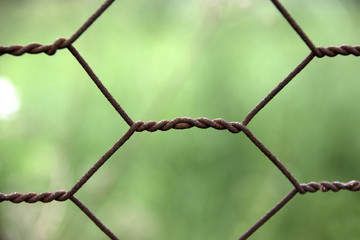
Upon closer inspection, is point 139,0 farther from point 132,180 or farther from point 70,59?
point 132,180

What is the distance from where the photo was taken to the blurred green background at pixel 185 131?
1227 millimetres

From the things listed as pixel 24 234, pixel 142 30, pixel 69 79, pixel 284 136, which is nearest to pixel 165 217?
pixel 24 234

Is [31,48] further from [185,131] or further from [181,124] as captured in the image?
[185,131]

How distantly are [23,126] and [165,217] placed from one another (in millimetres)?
504

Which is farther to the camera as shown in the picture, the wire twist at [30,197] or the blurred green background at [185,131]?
the blurred green background at [185,131]

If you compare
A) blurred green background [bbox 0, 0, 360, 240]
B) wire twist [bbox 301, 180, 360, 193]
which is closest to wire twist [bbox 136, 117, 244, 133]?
wire twist [bbox 301, 180, 360, 193]

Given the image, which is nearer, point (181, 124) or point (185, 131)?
point (181, 124)

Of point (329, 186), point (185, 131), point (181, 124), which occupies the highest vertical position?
point (181, 124)

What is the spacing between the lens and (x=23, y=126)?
1.10 m

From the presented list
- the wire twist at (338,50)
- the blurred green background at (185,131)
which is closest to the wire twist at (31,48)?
the wire twist at (338,50)

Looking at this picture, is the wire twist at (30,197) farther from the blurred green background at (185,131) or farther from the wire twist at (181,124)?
the blurred green background at (185,131)

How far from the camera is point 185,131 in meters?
1.82

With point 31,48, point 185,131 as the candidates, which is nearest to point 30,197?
point 31,48

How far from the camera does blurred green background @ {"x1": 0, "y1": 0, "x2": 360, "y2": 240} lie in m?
1.23
